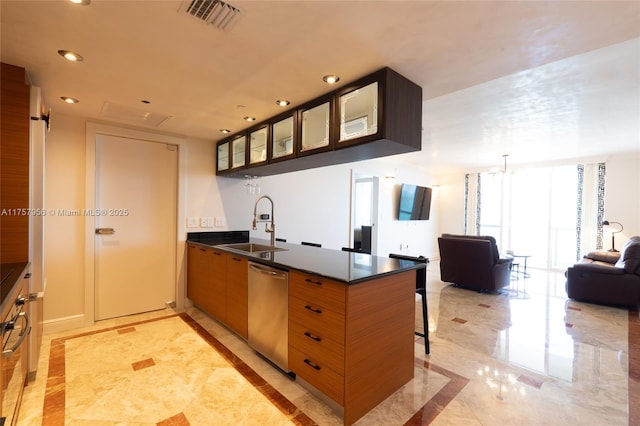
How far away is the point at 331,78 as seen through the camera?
1981 mm

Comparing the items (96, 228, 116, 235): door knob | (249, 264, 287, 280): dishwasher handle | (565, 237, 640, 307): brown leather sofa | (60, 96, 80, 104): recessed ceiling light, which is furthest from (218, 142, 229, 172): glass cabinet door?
(565, 237, 640, 307): brown leather sofa

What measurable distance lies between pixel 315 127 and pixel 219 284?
1.81 metres

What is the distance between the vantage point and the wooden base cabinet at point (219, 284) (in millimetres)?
2559

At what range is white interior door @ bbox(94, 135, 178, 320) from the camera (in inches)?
124

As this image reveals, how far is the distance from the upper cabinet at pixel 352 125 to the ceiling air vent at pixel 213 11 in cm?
91

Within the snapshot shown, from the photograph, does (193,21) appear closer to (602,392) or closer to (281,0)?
(281,0)

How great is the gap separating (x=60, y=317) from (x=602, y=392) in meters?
4.66

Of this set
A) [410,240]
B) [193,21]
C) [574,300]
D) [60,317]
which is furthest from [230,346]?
[410,240]

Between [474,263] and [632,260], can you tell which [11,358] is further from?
[632,260]

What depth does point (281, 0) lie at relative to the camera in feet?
4.19

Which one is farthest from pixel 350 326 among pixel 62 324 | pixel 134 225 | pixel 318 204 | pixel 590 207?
pixel 590 207

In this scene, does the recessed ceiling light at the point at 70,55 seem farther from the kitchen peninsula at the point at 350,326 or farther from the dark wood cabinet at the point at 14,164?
the kitchen peninsula at the point at 350,326

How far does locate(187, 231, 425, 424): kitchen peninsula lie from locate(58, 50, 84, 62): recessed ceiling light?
1726mm

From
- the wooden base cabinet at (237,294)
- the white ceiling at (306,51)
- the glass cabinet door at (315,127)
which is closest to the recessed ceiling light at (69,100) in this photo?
the white ceiling at (306,51)
